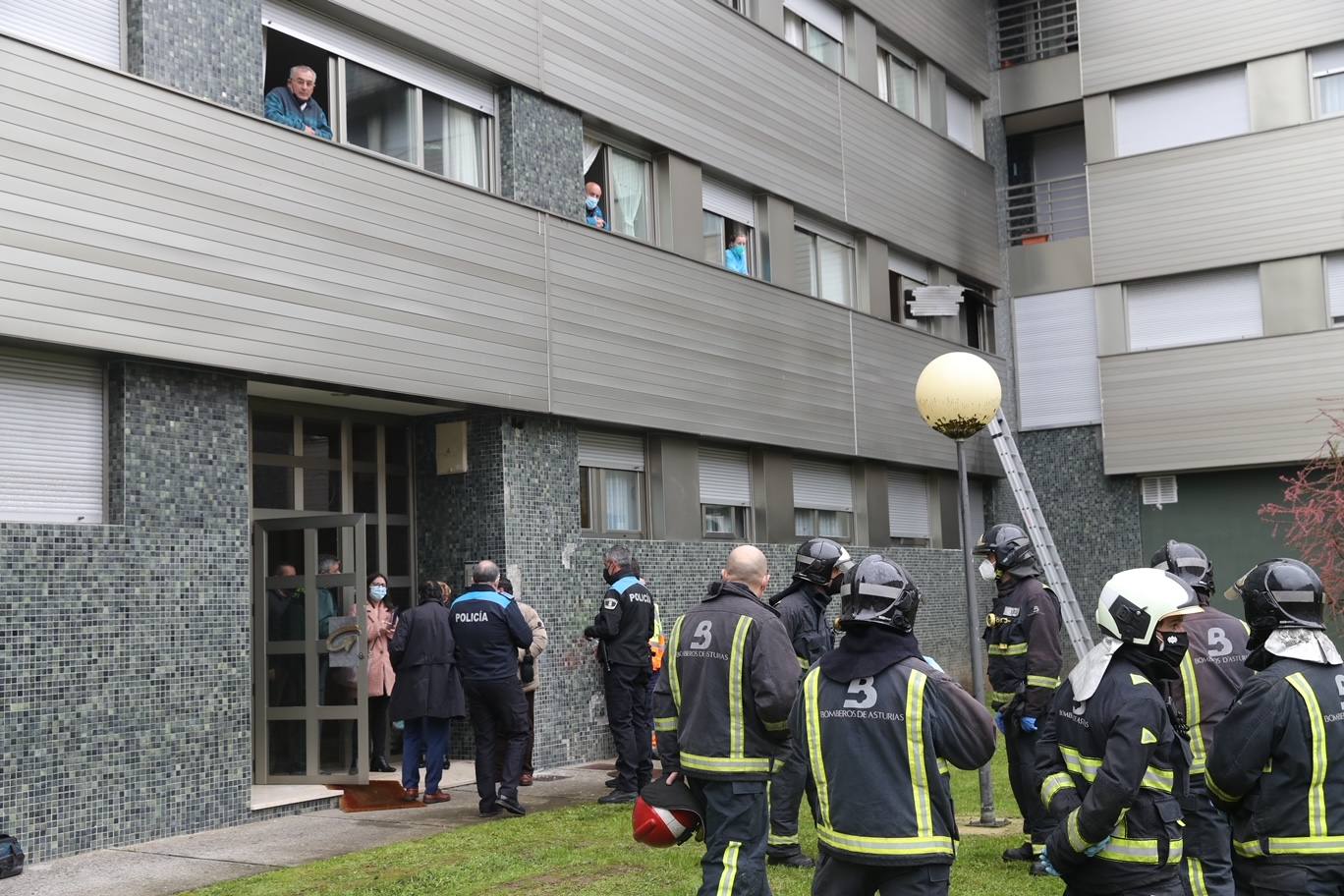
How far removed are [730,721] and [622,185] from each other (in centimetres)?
1068

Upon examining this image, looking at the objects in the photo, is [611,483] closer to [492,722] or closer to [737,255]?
[737,255]

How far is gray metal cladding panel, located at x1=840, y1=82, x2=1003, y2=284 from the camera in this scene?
21.3 metres

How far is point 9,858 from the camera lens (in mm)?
9070

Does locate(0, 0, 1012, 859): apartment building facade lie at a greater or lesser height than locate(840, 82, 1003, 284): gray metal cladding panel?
lesser

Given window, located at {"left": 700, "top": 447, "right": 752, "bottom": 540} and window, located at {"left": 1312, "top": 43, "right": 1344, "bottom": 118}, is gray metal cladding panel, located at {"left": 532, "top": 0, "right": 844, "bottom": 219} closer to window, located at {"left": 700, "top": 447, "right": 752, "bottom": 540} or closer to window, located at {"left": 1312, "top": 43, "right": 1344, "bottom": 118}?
window, located at {"left": 700, "top": 447, "right": 752, "bottom": 540}

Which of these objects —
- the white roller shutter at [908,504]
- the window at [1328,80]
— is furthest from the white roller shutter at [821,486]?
the window at [1328,80]

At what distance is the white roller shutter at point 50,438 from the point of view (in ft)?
32.9

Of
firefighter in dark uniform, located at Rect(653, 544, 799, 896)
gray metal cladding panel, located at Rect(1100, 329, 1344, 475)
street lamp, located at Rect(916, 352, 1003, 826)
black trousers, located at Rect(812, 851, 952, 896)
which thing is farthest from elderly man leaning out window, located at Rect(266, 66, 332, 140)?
gray metal cladding panel, located at Rect(1100, 329, 1344, 475)

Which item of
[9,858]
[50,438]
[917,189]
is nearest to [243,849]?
[9,858]

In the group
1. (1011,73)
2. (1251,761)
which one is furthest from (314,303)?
(1011,73)

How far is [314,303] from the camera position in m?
12.0

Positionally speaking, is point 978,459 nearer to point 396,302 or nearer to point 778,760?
point 396,302

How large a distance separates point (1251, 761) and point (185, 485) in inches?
331

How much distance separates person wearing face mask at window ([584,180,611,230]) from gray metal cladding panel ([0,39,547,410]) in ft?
4.53
